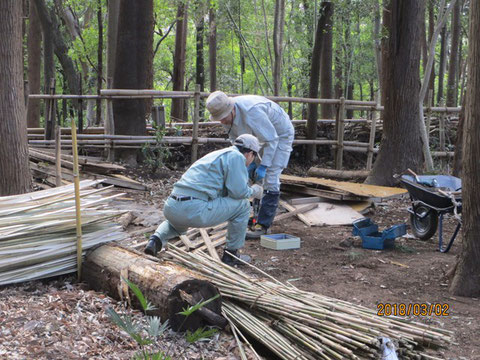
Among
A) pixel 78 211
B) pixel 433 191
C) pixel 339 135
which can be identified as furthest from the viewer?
pixel 339 135

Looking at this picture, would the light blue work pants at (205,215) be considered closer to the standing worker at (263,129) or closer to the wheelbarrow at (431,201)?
the standing worker at (263,129)

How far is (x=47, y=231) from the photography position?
4.32m

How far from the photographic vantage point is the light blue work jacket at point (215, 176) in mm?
4633

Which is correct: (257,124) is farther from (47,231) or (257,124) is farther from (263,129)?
(47,231)

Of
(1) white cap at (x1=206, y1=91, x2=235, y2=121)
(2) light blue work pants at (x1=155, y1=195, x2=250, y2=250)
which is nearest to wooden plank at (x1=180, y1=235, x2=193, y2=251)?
(2) light blue work pants at (x1=155, y1=195, x2=250, y2=250)

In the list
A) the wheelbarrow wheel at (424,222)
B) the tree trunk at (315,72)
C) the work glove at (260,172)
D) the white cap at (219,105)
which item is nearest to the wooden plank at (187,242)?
the work glove at (260,172)


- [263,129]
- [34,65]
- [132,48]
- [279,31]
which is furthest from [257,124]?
[34,65]

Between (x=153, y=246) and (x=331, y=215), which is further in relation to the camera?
(x=331, y=215)

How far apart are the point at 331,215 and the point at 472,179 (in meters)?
3.23

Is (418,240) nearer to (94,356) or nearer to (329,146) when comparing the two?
(94,356)

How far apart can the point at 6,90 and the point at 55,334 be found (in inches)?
152

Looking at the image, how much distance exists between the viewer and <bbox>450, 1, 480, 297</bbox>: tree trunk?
14.7 feet

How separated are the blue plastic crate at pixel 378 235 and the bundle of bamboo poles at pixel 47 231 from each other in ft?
8.90

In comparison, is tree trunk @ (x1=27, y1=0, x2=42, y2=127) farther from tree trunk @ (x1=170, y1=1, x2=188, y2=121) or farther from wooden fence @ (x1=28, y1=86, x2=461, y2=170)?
tree trunk @ (x1=170, y1=1, x2=188, y2=121)
